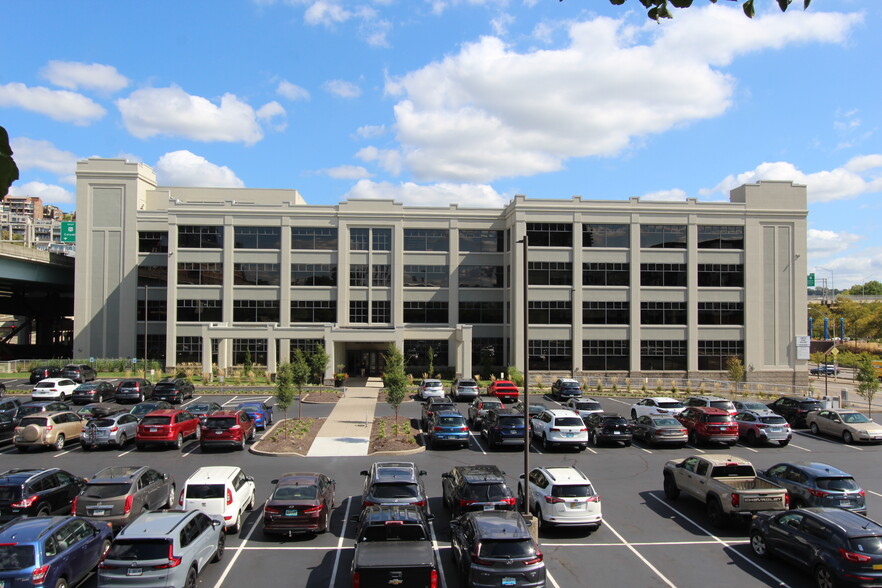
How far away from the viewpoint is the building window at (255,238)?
189 feet

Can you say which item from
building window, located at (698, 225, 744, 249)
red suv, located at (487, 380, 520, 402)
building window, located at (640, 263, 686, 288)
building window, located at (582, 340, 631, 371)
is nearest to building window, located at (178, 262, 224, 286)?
red suv, located at (487, 380, 520, 402)

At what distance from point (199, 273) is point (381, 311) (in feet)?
55.6

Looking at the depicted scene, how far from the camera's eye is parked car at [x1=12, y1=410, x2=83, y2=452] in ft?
81.7

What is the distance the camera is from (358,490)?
2031 centimetres

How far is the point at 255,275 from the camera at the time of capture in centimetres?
5759

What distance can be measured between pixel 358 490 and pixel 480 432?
37.6 ft

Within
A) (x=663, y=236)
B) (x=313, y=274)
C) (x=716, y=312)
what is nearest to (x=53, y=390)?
(x=313, y=274)

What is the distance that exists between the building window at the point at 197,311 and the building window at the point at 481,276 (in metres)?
22.4

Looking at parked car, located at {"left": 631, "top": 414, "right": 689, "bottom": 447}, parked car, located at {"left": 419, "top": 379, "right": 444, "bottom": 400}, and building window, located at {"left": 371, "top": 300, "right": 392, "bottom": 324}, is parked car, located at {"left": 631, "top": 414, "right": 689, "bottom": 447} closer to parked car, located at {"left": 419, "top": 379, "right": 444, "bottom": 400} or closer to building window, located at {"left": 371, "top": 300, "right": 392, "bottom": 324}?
parked car, located at {"left": 419, "top": 379, "right": 444, "bottom": 400}

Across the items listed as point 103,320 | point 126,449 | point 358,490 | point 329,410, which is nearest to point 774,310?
point 329,410

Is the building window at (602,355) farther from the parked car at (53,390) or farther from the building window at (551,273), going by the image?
the parked car at (53,390)

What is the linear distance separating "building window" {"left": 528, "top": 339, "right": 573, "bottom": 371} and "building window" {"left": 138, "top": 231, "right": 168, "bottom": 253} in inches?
1423

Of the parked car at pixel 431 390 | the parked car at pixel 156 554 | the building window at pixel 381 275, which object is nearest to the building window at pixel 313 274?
the building window at pixel 381 275

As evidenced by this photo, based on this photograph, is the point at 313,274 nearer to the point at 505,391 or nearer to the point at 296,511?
the point at 505,391
